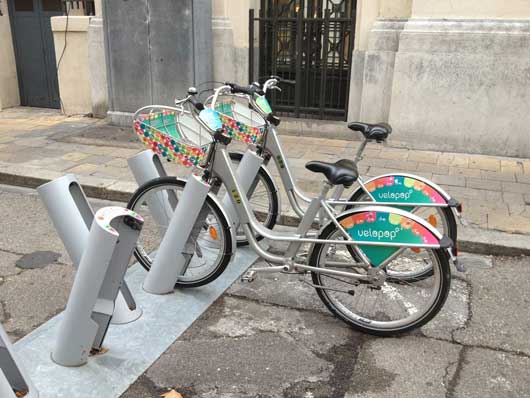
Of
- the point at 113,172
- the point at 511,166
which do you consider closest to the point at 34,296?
the point at 113,172

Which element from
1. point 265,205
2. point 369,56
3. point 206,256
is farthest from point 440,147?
point 206,256

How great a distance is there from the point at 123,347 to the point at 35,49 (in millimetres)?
8569

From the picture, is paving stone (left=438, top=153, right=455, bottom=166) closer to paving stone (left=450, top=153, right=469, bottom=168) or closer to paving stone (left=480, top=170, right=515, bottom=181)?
paving stone (left=450, top=153, right=469, bottom=168)

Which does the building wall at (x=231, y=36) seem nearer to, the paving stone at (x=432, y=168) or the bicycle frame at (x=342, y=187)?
the paving stone at (x=432, y=168)

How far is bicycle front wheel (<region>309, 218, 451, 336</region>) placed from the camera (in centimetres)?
300

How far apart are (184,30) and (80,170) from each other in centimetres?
276

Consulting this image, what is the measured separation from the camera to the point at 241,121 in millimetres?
4012

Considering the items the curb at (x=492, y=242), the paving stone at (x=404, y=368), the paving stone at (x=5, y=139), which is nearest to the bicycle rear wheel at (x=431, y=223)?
the paving stone at (x=404, y=368)

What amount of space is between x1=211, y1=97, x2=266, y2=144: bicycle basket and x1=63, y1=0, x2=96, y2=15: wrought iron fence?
645 centimetres

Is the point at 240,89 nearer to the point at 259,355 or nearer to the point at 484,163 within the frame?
the point at 259,355

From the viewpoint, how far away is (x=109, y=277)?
2.72 metres

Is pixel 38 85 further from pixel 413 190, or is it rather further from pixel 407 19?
pixel 413 190

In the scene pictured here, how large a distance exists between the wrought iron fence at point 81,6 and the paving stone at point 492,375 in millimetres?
8676

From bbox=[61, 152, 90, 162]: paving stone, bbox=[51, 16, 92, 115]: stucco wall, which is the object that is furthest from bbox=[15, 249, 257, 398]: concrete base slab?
bbox=[51, 16, 92, 115]: stucco wall
